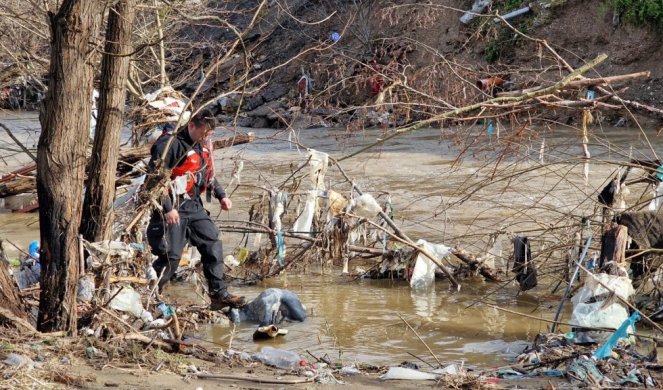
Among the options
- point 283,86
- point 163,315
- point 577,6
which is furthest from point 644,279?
point 283,86

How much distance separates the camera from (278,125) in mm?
23594

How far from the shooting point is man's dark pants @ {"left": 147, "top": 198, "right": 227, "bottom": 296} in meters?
6.83

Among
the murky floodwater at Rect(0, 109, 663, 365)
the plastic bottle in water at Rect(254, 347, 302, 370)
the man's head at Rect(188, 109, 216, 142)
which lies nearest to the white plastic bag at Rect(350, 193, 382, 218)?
the murky floodwater at Rect(0, 109, 663, 365)

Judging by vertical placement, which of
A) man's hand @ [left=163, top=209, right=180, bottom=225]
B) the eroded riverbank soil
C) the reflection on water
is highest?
the eroded riverbank soil

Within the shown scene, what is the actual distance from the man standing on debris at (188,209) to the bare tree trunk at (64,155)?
1.32 m

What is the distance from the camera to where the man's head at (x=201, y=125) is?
664cm

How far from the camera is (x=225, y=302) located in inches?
284

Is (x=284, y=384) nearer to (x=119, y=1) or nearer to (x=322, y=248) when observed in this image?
(x=119, y=1)

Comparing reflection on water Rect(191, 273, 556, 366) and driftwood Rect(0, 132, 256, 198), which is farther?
driftwood Rect(0, 132, 256, 198)

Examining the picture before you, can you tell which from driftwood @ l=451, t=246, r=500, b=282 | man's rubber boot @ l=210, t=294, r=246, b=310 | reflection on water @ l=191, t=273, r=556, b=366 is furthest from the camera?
driftwood @ l=451, t=246, r=500, b=282

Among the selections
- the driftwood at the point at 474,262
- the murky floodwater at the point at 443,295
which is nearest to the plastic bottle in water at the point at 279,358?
the murky floodwater at the point at 443,295

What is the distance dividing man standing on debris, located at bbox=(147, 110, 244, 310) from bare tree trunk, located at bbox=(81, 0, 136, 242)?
0.68 meters

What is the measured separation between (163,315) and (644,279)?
3.18 metres

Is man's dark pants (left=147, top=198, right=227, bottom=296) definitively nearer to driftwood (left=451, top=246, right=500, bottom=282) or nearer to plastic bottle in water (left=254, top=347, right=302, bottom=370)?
plastic bottle in water (left=254, top=347, right=302, bottom=370)
